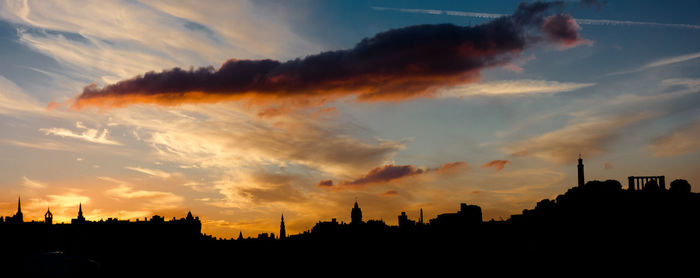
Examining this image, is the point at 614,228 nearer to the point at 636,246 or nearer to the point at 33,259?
the point at 636,246

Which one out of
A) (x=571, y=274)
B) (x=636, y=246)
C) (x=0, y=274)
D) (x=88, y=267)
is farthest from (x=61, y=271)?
(x=636, y=246)

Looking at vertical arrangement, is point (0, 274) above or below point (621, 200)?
below

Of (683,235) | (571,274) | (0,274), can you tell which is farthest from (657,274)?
(0,274)

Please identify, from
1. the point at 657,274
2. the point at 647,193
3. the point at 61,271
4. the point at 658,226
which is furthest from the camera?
the point at 647,193

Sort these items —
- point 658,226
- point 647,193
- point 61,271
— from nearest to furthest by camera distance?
point 61,271, point 658,226, point 647,193

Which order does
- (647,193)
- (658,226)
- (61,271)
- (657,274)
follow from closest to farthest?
(61,271) < (657,274) < (658,226) < (647,193)

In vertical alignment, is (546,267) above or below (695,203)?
below

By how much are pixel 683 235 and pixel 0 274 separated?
16632 cm

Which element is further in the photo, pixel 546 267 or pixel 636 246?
pixel 546 267

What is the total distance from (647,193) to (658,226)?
15322 millimetres

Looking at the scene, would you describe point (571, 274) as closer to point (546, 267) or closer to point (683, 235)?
point (546, 267)

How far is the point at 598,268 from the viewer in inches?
7141

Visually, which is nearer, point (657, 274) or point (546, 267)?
point (657, 274)

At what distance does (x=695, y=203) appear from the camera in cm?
17412
